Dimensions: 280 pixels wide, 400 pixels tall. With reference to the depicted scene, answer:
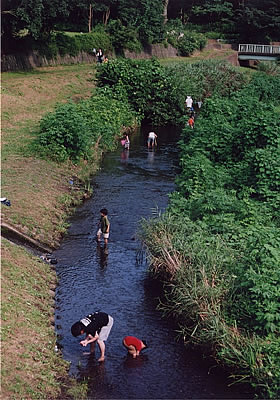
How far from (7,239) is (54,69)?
99.4ft

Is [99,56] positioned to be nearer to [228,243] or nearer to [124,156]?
[124,156]

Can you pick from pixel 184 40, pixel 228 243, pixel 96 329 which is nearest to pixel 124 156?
pixel 228 243

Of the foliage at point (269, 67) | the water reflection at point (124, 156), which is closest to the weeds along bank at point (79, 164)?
the water reflection at point (124, 156)

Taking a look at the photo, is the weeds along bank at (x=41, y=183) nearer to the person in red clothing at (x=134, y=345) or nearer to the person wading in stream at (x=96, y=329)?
the person wading in stream at (x=96, y=329)

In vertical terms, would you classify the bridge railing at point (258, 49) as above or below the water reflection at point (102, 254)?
above

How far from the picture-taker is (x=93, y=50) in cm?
4969

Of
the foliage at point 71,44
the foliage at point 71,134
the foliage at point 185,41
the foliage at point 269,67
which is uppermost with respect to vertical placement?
the foliage at point 185,41

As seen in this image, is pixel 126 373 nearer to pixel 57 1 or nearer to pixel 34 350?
pixel 34 350

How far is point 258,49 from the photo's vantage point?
6297 cm

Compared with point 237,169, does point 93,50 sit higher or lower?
higher

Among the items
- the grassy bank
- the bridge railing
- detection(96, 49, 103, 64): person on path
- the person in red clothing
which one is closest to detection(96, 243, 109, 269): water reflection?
the grassy bank

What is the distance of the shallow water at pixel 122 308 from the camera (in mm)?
11578

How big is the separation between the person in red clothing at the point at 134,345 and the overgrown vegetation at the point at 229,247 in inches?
41.9

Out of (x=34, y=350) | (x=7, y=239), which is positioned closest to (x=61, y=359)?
(x=34, y=350)
